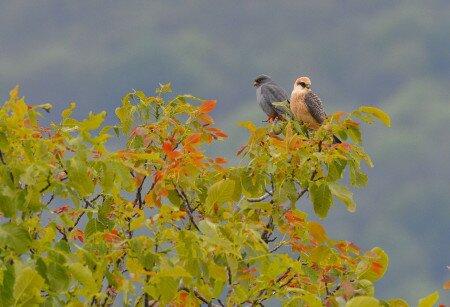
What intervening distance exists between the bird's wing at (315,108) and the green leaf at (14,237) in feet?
25.9

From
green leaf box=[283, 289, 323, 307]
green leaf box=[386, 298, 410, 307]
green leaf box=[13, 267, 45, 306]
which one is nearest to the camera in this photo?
green leaf box=[13, 267, 45, 306]

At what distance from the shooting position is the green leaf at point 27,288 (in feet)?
21.6

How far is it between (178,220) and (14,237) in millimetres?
2091

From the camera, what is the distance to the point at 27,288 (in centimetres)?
676

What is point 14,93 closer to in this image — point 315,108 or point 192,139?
point 192,139

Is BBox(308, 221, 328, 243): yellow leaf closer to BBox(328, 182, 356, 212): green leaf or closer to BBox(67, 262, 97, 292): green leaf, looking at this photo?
BBox(328, 182, 356, 212): green leaf

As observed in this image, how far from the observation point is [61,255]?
24.2 ft

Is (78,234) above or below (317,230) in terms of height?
above

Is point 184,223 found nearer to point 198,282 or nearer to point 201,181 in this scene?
point 201,181

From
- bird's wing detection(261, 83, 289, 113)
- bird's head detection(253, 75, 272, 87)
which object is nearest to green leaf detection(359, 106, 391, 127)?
bird's wing detection(261, 83, 289, 113)

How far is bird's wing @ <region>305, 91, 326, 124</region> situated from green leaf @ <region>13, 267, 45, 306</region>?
27.0ft

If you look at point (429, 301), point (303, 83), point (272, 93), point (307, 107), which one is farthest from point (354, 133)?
point (272, 93)

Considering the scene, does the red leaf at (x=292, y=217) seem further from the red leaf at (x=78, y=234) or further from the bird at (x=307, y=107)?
the bird at (x=307, y=107)

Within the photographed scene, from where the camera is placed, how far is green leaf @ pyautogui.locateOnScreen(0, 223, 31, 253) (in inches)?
282
